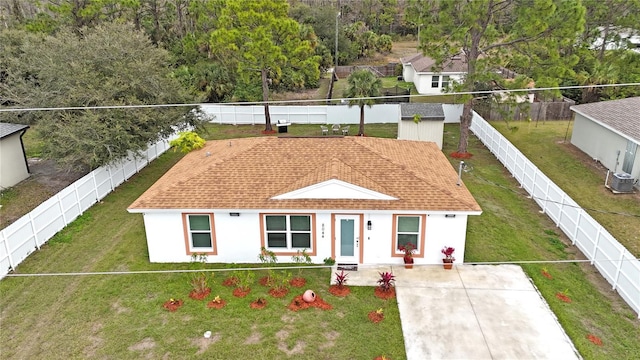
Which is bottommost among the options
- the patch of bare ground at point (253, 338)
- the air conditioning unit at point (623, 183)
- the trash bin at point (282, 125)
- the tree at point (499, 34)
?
the patch of bare ground at point (253, 338)

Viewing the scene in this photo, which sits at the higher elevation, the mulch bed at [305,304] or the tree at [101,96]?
the tree at [101,96]

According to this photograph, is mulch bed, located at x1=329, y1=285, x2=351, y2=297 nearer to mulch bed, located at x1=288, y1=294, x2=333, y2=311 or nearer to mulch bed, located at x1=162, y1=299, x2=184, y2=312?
mulch bed, located at x1=288, y1=294, x2=333, y2=311

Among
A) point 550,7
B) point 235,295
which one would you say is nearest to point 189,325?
point 235,295

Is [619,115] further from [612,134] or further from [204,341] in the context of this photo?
[204,341]

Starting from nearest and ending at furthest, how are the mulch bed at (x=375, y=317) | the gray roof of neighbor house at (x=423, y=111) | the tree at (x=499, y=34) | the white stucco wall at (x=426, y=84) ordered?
1. the mulch bed at (x=375, y=317)
2. the tree at (x=499, y=34)
3. the gray roof of neighbor house at (x=423, y=111)
4. the white stucco wall at (x=426, y=84)

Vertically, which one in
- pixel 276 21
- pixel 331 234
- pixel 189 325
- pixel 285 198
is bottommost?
pixel 189 325

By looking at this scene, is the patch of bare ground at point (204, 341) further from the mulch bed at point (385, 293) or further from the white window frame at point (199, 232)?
the mulch bed at point (385, 293)

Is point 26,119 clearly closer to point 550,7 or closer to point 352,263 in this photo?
point 352,263

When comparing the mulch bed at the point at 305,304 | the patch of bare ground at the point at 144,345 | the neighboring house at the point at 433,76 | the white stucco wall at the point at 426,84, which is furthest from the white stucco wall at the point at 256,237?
the white stucco wall at the point at 426,84
